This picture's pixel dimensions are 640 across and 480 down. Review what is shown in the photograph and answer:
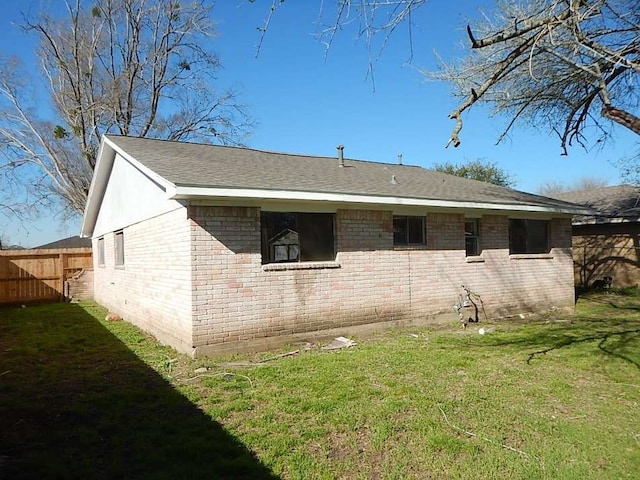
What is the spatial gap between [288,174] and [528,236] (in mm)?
7244

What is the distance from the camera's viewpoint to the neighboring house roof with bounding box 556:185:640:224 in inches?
625

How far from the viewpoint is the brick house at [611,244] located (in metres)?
16.2

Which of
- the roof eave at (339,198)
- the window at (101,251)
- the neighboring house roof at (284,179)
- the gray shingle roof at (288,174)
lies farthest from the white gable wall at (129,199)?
the roof eave at (339,198)

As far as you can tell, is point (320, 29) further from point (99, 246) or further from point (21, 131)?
point (21, 131)

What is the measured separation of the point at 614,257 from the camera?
16.8 meters

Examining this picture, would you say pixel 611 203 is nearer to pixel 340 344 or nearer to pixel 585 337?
pixel 585 337

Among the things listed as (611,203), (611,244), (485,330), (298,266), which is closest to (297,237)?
(298,266)

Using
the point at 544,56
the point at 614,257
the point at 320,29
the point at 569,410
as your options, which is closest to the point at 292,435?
the point at 569,410

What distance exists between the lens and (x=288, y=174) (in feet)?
31.3

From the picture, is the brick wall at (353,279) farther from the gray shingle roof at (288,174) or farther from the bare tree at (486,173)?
the bare tree at (486,173)

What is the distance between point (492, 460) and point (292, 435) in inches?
71.3

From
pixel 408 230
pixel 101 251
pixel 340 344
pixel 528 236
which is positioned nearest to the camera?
pixel 340 344

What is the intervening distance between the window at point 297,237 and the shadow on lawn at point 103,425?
2.88 metres

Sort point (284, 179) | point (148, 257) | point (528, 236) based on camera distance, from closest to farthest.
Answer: point (284, 179) → point (148, 257) → point (528, 236)
